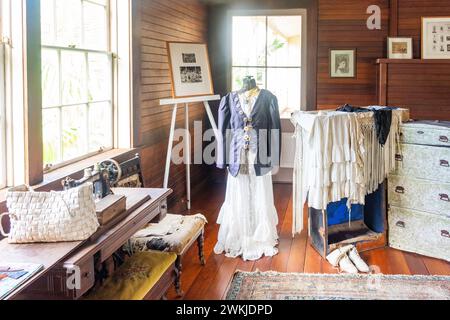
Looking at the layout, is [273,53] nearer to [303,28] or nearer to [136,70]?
[303,28]

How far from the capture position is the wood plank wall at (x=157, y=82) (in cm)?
462

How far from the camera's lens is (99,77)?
4.12m

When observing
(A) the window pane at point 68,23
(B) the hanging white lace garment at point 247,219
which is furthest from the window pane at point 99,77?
(B) the hanging white lace garment at point 247,219

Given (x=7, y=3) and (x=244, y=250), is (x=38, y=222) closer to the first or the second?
(x=7, y=3)

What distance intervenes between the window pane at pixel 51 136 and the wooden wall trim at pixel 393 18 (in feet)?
14.3

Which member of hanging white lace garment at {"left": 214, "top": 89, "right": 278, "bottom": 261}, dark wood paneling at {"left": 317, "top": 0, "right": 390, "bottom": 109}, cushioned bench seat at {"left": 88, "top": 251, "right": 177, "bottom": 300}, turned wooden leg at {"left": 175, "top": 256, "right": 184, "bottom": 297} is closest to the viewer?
cushioned bench seat at {"left": 88, "top": 251, "right": 177, "bottom": 300}

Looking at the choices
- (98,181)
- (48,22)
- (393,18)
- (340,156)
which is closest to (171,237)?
(98,181)

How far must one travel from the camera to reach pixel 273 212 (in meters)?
4.35

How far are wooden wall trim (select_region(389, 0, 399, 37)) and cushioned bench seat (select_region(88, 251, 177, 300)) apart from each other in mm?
4451

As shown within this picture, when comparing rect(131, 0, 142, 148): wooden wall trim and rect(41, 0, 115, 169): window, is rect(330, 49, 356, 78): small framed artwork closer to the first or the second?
rect(131, 0, 142, 148): wooden wall trim

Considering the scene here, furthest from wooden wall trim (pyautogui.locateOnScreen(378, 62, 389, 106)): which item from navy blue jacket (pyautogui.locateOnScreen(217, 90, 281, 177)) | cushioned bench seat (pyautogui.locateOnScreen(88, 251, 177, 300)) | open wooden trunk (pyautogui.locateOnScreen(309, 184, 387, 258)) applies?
cushioned bench seat (pyautogui.locateOnScreen(88, 251, 177, 300))

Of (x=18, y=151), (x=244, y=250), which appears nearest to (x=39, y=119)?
(x=18, y=151)

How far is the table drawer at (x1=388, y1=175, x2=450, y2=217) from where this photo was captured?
4.07 m
